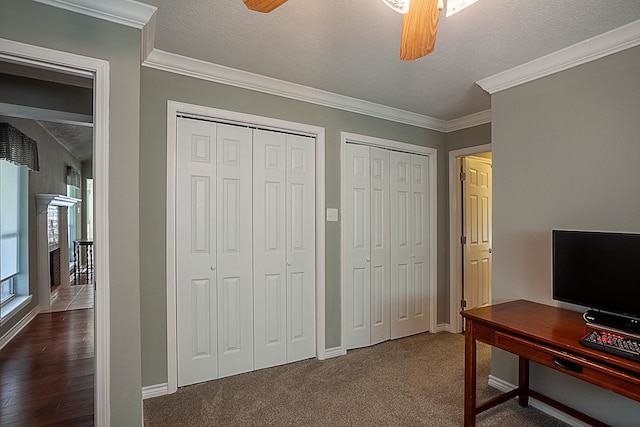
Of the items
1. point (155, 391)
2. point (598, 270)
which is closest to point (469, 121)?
point (598, 270)

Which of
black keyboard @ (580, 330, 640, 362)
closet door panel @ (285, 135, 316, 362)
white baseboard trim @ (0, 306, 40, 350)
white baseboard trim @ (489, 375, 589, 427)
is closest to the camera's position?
black keyboard @ (580, 330, 640, 362)

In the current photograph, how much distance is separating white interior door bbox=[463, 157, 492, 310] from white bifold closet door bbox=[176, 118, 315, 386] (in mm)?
2038

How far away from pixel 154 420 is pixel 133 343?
663mm

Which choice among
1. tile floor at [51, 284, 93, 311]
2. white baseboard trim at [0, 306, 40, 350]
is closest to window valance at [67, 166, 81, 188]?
tile floor at [51, 284, 93, 311]

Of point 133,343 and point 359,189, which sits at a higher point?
point 359,189

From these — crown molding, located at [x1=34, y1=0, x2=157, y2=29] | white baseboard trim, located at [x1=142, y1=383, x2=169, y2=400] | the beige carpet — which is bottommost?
the beige carpet

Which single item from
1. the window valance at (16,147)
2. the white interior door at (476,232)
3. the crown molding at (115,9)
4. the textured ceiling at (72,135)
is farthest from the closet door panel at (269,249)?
the textured ceiling at (72,135)

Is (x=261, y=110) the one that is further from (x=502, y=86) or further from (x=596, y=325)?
(x=596, y=325)

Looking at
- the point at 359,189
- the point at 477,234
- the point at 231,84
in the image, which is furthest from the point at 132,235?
the point at 477,234

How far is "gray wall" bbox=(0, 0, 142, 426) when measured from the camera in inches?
68.6

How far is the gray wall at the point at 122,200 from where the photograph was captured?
1.74 meters

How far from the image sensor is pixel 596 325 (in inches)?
71.6

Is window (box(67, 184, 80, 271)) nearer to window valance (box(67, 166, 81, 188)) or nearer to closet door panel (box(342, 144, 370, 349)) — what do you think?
window valance (box(67, 166, 81, 188))

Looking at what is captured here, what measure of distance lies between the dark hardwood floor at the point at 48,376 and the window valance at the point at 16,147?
77.3 inches
